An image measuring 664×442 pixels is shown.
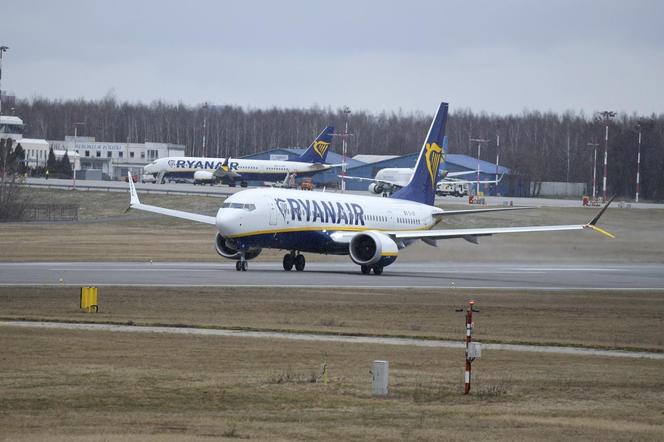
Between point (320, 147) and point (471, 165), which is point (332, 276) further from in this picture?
point (471, 165)

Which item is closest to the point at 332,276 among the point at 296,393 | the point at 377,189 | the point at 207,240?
the point at 296,393

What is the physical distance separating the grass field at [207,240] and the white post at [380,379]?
4214 centimetres

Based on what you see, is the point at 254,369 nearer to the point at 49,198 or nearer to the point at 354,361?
the point at 354,361

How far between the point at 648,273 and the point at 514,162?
402 ft

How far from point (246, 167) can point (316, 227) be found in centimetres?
9495

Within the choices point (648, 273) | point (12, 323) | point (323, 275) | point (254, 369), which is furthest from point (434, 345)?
point (648, 273)

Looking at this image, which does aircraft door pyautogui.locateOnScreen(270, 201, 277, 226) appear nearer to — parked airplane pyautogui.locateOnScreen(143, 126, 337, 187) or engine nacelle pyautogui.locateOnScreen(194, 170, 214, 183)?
parked airplane pyautogui.locateOnScreen(143, 126, 337, 187)

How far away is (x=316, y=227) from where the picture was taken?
54438 mm

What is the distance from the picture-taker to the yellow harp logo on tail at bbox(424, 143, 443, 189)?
2490 inches

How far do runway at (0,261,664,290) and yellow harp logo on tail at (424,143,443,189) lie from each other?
16.0 ft

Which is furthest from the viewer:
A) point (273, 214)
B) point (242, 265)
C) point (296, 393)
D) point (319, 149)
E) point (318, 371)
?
point (319, 149)

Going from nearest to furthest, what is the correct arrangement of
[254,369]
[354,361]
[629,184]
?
[254,369] < [354,361] < [629,184]

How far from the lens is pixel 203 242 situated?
82125 millimetres

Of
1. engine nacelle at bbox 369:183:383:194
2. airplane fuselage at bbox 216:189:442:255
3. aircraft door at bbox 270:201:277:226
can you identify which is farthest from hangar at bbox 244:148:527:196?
aircraft door at bbox 270:201:277:226
